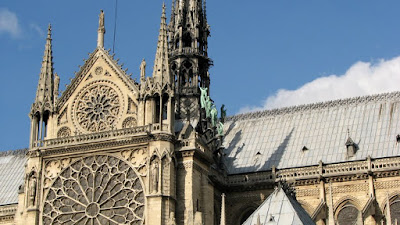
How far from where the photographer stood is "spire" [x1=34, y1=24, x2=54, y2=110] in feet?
151

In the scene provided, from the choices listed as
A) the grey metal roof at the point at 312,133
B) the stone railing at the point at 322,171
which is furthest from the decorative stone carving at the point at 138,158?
the grey metal roof at the point at 312,133

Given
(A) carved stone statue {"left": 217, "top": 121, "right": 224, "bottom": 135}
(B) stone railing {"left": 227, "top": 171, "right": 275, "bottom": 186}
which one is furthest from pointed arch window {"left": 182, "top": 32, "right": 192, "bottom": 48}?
(B) stone railing {"left": 227, "top": 171, "right": 275, "bottom": 186}

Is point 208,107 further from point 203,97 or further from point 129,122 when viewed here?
point 129,122

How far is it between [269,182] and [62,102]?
12.8 m

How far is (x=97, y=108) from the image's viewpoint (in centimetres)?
4528

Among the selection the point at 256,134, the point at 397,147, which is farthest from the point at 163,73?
the point at 397,147

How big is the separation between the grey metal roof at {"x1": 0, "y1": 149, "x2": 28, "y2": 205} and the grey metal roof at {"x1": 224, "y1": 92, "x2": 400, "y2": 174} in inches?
605

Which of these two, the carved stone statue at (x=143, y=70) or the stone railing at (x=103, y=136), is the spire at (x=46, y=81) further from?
the carved stone statue at (x=143, y=70)

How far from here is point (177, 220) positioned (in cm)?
4156

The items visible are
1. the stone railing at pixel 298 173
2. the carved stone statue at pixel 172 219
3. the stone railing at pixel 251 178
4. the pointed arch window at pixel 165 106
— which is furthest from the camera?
the stone railing at pixel 251 178

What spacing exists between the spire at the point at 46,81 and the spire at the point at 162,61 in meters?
6.51

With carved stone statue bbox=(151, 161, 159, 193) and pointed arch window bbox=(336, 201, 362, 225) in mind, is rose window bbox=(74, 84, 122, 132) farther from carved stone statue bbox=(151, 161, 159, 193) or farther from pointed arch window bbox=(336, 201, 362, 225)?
pointed arch window bbox=(336, 201, 362, 225)

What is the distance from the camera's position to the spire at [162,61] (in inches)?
1724

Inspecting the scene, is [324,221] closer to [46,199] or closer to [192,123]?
[192,123]
